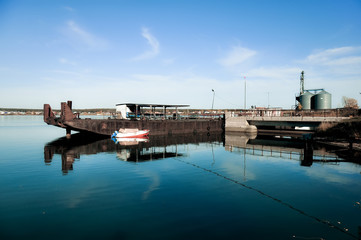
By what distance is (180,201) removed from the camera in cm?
1290

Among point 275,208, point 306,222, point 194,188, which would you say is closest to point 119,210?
point 194,188

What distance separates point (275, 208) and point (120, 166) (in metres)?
15.6

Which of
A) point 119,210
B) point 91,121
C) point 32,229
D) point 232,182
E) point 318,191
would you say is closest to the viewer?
point 32,229

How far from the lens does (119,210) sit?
37.9 feet

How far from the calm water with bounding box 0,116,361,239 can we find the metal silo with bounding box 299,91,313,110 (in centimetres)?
5432

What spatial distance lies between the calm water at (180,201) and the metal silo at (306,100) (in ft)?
178

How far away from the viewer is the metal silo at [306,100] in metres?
70.2

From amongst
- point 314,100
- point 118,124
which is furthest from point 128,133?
point 314,100

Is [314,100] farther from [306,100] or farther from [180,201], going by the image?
[180,201]

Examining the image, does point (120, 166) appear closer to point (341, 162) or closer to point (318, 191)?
point (318, 191)

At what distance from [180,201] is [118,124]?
3761 centimetres

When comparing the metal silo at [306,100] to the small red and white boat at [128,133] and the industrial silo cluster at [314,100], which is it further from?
the small red and white boat at [128,133]

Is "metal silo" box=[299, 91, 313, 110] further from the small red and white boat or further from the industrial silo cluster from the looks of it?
the small red and white boat

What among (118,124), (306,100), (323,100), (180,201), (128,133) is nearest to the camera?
(180,201)
